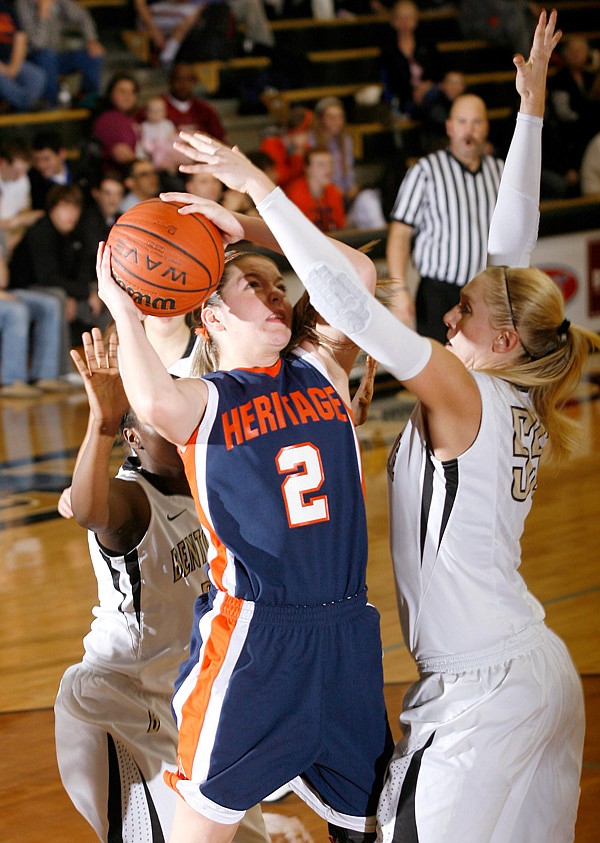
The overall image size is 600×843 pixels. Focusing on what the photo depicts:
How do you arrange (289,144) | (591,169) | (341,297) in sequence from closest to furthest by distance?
1. (341,297)
2. (289,144)
3. (591,169)

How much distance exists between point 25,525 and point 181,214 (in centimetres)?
444

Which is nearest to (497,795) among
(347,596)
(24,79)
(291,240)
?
(347,596)

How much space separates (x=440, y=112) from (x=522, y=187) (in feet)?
34.4

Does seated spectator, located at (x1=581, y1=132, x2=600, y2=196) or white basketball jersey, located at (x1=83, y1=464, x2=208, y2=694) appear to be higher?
white basketball jersey, located at (x1=83, y1=464, x2=208, y2=694)

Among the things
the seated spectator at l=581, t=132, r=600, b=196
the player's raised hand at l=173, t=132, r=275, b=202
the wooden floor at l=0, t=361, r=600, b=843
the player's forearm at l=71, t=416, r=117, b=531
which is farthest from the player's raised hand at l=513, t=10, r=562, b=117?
the seated spectator at l=581, t=132, r=600, b=196

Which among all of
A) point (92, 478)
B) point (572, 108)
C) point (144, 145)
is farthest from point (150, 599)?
point (572, 108)

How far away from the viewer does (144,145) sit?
11484 millimetres

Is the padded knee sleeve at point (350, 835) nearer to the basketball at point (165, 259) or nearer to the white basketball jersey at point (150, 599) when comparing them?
the white basketball jersey at point (150, 599)

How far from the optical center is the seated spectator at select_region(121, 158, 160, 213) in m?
10.7

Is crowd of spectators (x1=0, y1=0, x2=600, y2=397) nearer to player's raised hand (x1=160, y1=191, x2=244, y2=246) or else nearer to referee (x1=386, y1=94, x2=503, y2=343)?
referee (x1=386, y1=94, x2=503, y2=343)

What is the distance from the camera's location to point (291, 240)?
2.39 metres

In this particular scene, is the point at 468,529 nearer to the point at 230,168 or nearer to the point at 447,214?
the point at 230,168

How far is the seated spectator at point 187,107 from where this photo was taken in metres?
12.1

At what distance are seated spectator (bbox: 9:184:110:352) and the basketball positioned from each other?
7751 millimetres
